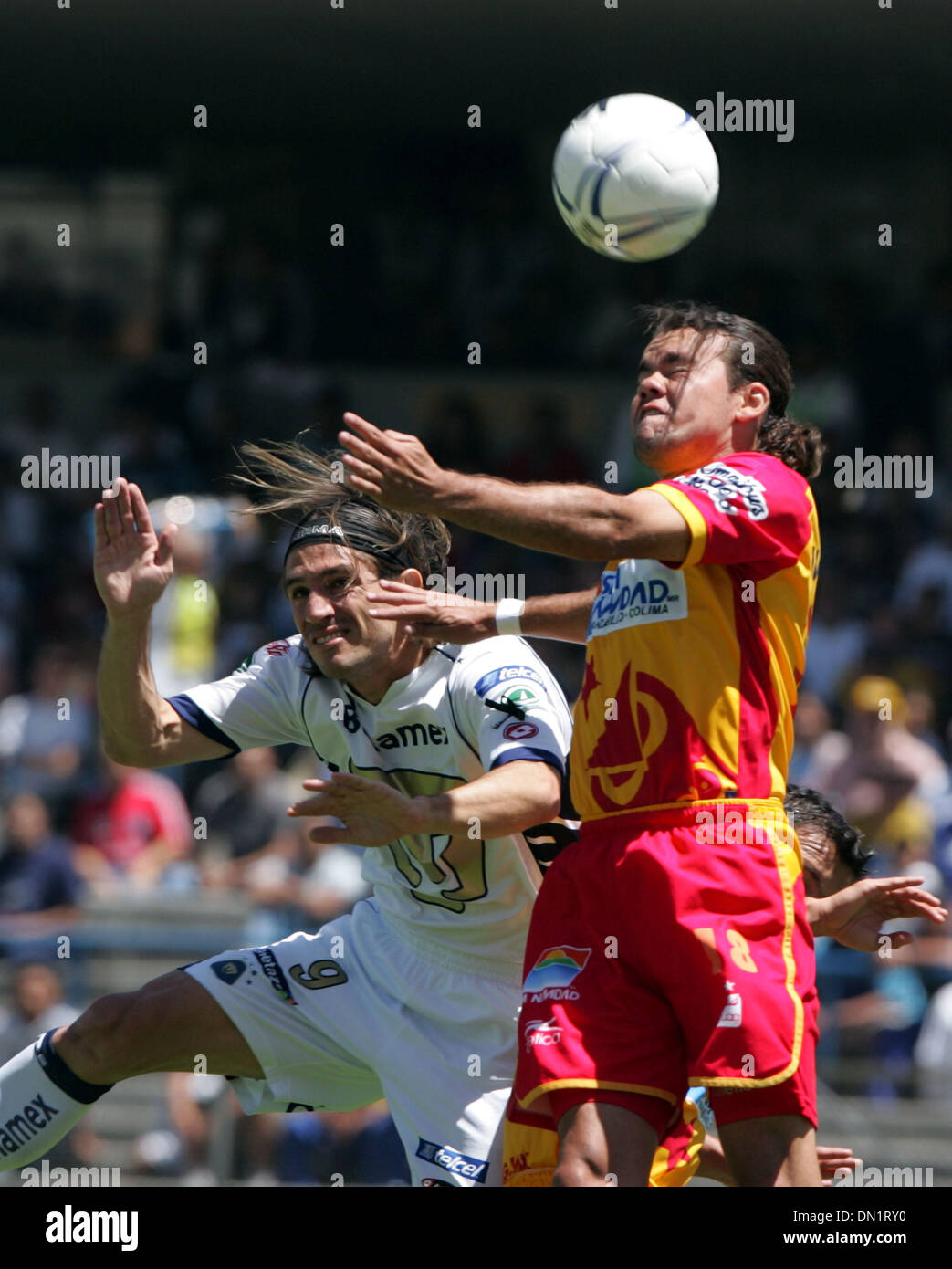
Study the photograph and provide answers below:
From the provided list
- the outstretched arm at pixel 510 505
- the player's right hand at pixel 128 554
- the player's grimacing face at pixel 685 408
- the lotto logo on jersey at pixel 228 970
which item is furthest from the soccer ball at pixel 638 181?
the lotto logo on jersey at pixel 228 970

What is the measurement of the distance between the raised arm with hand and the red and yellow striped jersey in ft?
4.90

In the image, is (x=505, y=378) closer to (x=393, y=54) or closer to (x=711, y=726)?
(x=393, y=54)

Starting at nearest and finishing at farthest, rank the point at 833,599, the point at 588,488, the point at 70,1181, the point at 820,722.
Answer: the point at 588,488, the point at 70,1181, the point at 820,722, the point at 833,599

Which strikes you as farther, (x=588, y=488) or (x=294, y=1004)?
(x=294, y=1004)

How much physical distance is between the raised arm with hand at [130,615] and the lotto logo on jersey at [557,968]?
161 centimetres

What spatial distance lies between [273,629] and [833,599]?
4013mm

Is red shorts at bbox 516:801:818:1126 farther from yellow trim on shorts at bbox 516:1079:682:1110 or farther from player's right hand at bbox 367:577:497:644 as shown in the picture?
player's right hand at bbox 367:577:497:644

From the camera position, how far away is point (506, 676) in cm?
532

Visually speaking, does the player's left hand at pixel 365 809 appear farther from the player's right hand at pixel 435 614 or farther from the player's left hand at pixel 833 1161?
the player's left hand at pixel 833 1161

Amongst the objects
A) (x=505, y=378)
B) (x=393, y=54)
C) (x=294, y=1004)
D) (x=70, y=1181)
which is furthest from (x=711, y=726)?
(x=393, y=54)

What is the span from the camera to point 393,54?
15844 mm

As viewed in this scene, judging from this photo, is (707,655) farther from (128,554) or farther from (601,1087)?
(128,554)

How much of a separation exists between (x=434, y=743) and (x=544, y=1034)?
48.8 inches

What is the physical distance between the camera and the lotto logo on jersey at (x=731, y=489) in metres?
4.42
